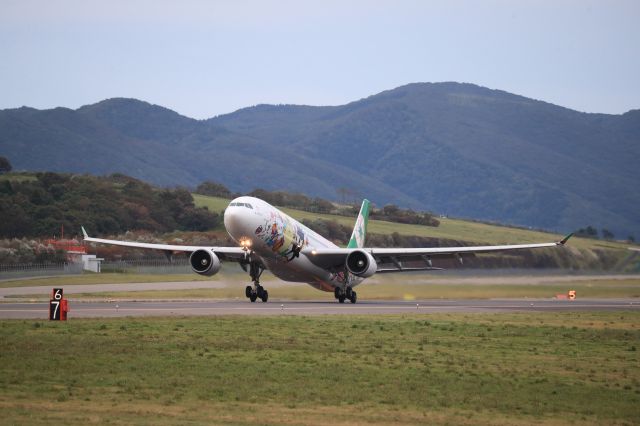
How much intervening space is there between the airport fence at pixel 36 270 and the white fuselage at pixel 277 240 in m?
28.6

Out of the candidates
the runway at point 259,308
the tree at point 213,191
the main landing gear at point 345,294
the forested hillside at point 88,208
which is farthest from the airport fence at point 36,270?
the tree at point 213,191

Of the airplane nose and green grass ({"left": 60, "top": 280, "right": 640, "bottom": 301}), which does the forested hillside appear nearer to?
green grass ({"left": 60, "top": 280, "right": 640, "bottom": 301})

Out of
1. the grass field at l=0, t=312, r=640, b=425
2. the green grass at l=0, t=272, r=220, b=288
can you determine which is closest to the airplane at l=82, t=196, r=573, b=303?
the grass field at l=0, t=312, r=640, b=425

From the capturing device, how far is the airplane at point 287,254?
4881cm

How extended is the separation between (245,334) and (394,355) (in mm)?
6274

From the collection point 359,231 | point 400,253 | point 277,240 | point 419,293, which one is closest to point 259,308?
point 277,240

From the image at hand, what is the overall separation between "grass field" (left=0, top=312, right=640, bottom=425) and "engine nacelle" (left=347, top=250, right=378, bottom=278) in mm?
15303

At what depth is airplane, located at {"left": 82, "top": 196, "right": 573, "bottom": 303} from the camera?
48812mm

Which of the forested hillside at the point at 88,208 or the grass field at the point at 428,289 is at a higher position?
the forested hillside at the point at 88,208

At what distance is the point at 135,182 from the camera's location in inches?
5989

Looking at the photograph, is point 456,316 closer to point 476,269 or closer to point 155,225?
point 476,269

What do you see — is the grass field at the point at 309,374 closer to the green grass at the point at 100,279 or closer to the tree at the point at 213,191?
the green grass at the point at 100,279

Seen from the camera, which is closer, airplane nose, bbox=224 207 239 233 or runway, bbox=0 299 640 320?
runway, bbox=0 299 640 320

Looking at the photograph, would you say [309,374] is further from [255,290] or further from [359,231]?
[359,231]
